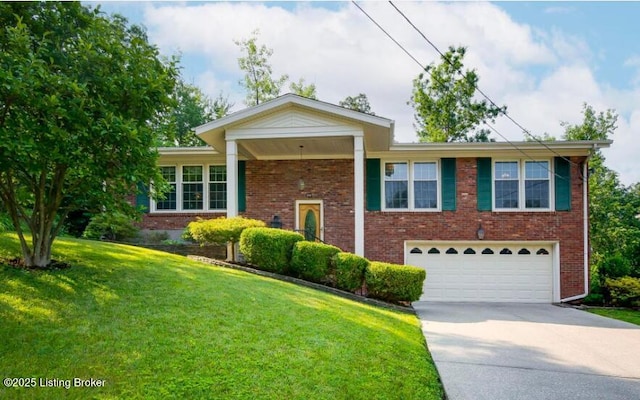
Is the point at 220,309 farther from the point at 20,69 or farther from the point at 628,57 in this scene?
the point at 628,57

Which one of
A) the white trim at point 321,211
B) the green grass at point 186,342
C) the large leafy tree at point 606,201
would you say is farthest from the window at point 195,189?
the large leafy tree at point 606,201

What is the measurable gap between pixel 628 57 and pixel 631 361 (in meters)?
13.8

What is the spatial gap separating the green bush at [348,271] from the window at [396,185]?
4101mm

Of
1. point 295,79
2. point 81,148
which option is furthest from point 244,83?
point 81,148

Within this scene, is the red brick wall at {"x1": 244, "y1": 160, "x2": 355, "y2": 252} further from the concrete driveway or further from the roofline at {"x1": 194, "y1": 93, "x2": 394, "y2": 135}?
→ the concrete driveway

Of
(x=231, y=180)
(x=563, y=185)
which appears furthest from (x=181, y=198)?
(x=563, y=185)

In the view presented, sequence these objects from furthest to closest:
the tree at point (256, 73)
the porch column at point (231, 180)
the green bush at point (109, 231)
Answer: the tree at point (256, 73)
the green bush at point (109, 231)
the porch column at point (231, 180)

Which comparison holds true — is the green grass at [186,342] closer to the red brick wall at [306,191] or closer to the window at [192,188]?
the red brick wall at [306,191]

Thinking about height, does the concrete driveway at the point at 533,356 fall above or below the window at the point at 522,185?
below

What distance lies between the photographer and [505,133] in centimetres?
2297

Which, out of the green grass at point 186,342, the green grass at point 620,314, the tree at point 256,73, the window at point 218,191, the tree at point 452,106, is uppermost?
the tree at point 256,73

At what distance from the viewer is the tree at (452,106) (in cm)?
2392

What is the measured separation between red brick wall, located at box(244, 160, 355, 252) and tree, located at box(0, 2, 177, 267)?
24.0 ft

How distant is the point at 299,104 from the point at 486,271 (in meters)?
7.51
